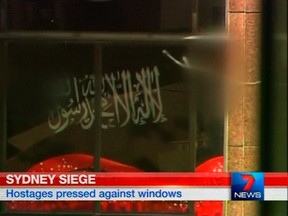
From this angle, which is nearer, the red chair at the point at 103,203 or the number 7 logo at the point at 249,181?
the number 7 logo at the point at 249,181

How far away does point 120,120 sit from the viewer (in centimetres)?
486

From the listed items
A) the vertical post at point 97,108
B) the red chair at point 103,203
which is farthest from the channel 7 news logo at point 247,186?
the vertical post at point 97,108

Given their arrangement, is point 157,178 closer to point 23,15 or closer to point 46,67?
point 46,67

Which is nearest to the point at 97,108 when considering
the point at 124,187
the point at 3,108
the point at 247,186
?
the point at 3,108

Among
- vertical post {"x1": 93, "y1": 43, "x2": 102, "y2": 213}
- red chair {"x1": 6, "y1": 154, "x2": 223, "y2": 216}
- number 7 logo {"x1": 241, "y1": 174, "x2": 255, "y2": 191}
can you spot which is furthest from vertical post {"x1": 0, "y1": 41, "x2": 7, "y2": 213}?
number 7 logo {"x1": 241, "y1": 174, "x2": 255, "y2": 191}

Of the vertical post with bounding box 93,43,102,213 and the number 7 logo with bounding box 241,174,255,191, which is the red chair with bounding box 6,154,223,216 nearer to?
the vertical post with bounding box 93,43,102,213

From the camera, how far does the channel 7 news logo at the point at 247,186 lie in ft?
9.70

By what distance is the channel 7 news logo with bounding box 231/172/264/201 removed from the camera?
2957 mm

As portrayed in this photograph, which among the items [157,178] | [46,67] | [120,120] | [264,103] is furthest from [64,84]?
[264,103]

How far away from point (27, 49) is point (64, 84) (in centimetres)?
45

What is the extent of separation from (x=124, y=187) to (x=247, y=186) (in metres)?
0.77

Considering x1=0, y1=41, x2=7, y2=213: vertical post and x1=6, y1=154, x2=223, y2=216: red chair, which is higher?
x1=0, y1=41, x2=7, y2=213: vertical post

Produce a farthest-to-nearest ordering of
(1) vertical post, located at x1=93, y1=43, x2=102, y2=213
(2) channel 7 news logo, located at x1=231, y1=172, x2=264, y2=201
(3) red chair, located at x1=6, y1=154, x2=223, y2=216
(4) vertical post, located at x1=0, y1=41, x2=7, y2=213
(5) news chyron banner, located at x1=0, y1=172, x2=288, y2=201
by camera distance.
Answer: (1) vertical post, located at x1=93, y1=43, x2=102, y2=213 < (4) vertical post, located at x1=0, y1=41, x2=7, y2=213 < (3) red chair, located at x1=6, y1=154, x2=223, y2=216 < (5) news chyron banner, located at x1=0, y1=172, x2=288, y2=201 < (2) channel 7 news logo, located at x1=231, y1=172, x2=264, y2=201

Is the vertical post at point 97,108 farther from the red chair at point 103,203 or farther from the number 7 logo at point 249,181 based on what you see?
the number 7 logo at point 249,181
